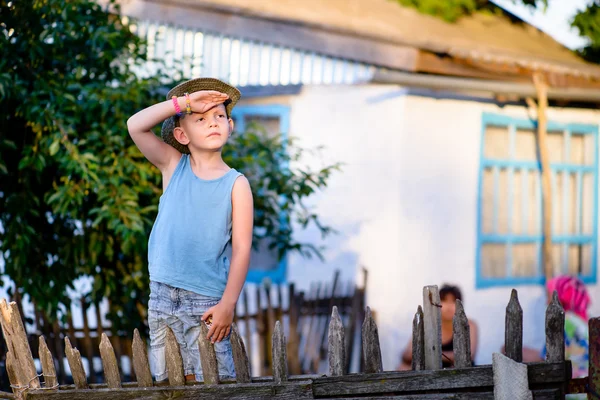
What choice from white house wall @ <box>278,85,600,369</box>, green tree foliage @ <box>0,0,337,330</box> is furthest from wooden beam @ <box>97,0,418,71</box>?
green tree foliage @ <box>0,0,337,330</box>

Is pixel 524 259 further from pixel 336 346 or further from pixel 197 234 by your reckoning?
pixel 197 234

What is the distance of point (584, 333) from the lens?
696 centimetres

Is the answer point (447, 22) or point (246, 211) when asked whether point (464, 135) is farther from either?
point (246, 211)

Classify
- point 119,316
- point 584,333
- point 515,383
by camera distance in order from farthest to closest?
point 584,333
point 119,316
point 515,383

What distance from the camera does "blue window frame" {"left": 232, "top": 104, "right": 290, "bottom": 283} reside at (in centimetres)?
822

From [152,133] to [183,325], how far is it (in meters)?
0.80

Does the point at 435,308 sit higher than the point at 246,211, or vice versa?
the point at 246,211

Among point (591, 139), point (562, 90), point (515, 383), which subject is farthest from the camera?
point (591, 139)

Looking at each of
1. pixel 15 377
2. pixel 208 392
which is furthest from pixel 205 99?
pixel 15 377

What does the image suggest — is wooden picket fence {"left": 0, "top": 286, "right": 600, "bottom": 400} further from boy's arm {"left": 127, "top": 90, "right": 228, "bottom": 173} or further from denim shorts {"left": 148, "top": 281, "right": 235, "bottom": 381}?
boy's arm {"left": 127, "top": 90, "right": 228, "bottom": 173}

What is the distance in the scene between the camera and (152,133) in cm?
358

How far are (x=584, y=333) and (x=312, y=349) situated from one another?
7.54 feet

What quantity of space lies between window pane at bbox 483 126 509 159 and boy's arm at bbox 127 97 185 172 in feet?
17.5

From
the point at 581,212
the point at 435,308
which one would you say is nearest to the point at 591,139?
the point at 581,212
